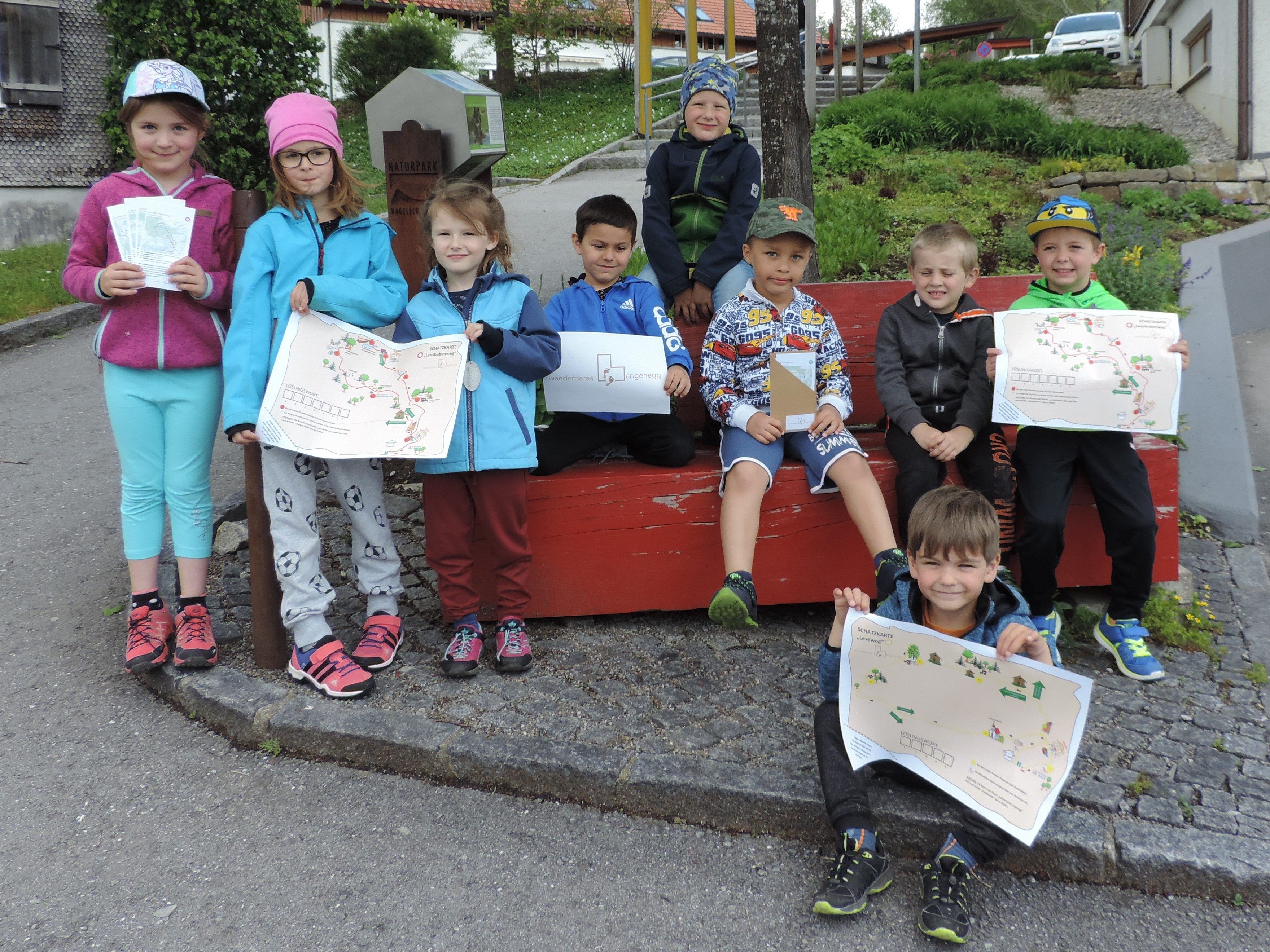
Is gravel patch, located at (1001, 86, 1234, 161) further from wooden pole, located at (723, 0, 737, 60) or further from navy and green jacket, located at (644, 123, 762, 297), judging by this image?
navy and green jacket, located at (644, 123, 762, 297)

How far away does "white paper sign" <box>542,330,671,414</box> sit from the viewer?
3680 millimetres

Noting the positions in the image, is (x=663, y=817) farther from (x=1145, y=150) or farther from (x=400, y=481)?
(x=1145, y=150)

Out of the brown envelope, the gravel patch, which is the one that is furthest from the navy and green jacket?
the gravel patch

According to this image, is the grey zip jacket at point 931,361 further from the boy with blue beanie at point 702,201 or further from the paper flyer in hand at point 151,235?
the paper flyer in hand at point 151,235

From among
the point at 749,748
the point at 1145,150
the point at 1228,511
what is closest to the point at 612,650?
the point at 749,748

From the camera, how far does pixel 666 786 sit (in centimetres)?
271

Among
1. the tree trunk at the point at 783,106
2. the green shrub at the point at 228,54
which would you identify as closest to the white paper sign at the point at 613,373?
the tree trunk at the point at 783,106

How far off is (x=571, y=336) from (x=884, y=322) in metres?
1.18

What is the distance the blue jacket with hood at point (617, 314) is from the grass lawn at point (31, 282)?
18.9 feet

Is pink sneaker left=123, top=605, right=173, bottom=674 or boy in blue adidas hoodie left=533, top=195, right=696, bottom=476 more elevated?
boy in blue adidas hoodie left=533, top=195, right=696, bottom=476

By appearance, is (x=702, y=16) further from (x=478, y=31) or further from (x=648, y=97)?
(x=648, y=97)

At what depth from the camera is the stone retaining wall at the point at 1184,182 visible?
8.62 m

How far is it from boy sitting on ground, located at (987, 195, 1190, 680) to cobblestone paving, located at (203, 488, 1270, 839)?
130mm

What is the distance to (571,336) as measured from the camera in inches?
146
